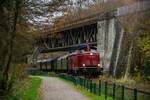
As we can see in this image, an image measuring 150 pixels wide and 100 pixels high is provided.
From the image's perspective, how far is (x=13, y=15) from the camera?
70.7 ft

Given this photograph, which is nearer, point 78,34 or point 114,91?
point 114,91

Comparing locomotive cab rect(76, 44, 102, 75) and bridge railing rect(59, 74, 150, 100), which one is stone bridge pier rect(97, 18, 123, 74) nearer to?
locomotive cab rect(76, 44, 102, 75)

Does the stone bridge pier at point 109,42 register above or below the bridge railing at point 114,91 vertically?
above

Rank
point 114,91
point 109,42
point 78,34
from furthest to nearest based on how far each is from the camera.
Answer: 1. point 78,34
2. point 109,42
3. point 114,91

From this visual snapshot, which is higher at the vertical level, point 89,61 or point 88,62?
point 89,61

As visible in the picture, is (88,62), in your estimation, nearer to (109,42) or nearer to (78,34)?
(109,42)

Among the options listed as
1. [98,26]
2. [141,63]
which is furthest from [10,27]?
[98,26]

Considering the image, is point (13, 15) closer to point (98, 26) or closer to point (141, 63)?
point (141, 63)

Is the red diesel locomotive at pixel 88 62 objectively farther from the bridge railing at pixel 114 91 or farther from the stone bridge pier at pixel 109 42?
the bridge railing at pixel 114 91

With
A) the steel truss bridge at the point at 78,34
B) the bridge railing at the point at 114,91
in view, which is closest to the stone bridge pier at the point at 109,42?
the steel truss bridge at the point at 78,34

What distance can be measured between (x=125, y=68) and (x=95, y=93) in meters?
17.3

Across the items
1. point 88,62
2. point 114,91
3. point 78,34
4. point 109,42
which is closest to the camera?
point 114,91

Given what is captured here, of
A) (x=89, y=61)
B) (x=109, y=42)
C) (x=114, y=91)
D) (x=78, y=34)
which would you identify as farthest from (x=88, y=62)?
(x=114, y=91)

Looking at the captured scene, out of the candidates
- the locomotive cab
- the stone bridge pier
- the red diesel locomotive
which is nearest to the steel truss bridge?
the stone bridge pier
